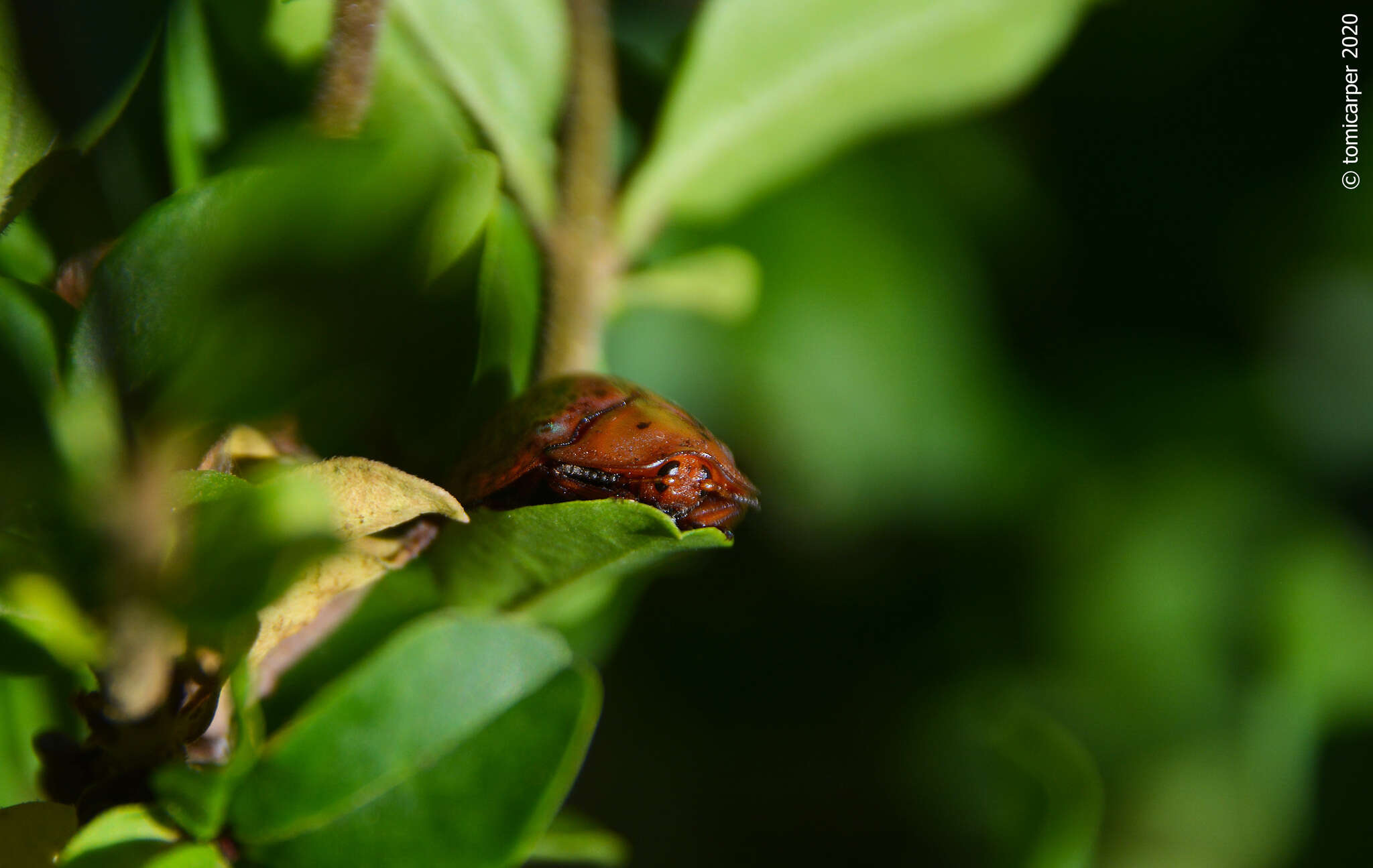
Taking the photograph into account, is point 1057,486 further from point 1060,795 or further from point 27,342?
point 27,342

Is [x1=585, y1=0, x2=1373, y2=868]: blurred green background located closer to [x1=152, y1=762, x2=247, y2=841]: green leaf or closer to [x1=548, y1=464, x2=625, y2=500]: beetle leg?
[x1=548, y1=464, x2=625, y2=500]: beetle leg

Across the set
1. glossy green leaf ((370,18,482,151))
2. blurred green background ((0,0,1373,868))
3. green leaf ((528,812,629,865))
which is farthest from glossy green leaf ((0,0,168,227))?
blurred green background ((0,0,1373,868))

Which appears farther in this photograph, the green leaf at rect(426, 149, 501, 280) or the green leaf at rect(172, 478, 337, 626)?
the green leaf at rect(426, 149, 501, 280)

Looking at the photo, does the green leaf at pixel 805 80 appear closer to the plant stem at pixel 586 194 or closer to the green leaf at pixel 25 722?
the plant stem at pixel 586 194

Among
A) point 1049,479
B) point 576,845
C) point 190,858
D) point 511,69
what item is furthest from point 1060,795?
point 1049,479

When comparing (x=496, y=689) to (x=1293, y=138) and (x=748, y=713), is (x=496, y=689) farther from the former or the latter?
(x=1293, y=138)

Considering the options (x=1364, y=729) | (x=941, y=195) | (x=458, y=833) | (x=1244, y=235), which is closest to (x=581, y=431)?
(x=458, y=833)
